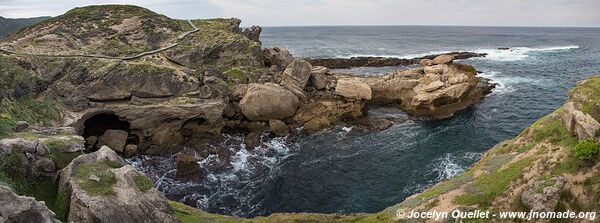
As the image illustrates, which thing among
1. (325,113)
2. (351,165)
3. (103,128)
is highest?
(325,113)

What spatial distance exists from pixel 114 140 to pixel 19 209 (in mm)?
30913

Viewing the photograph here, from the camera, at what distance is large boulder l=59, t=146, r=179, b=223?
18656 mm

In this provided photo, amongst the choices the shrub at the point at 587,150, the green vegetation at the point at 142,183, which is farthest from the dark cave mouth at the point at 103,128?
the shrub at the point at 587,150

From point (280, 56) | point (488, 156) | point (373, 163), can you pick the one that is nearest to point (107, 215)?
point (488, 156)

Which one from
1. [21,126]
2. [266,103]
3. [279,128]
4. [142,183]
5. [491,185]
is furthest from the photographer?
[266,103]

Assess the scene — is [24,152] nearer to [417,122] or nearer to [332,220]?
[332,220]

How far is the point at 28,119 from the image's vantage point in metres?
36.2

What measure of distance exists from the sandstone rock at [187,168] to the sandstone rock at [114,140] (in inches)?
271

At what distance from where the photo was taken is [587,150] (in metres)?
21.8

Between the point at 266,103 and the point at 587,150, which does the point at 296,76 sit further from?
the point at 587,150

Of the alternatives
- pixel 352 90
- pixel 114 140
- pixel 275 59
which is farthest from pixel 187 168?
pixel 275 59

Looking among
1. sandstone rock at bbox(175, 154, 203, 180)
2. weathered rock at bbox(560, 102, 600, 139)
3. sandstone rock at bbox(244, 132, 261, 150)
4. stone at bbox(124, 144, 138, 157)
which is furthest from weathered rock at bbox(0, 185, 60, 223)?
sandstone rock at bbox(244, 132, 261, 150)

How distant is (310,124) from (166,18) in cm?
3469

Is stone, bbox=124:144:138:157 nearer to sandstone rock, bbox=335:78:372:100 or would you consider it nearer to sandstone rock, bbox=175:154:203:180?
sandstone rock, bbox=175:154:203:180
